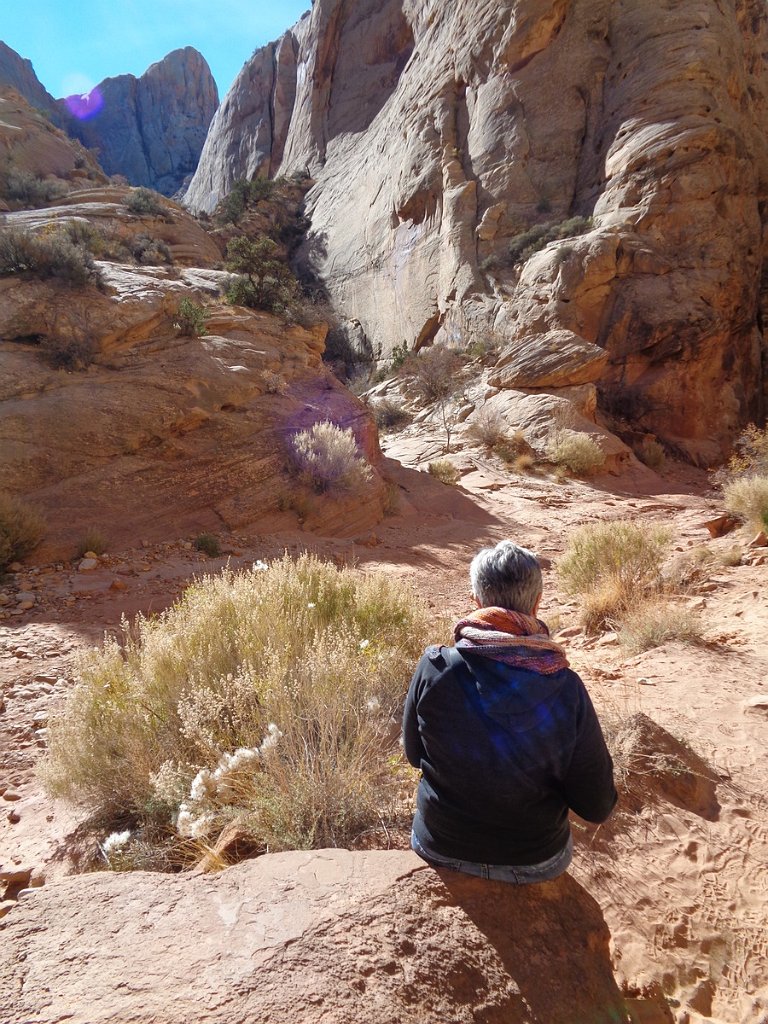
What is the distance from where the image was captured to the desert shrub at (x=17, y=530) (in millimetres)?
6027

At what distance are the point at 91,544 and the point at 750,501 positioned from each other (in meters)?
8.63

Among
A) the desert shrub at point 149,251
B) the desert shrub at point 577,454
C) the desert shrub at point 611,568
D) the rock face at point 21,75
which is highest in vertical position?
the rock face at point 21,75

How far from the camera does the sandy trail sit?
2.18 metres

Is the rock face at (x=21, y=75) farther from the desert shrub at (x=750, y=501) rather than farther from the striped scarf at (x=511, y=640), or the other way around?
the striped scarf at (x=511, y=640)

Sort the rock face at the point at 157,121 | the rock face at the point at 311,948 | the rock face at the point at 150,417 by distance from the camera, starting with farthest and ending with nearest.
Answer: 1. the rock face at the point at 157,121
2. the rock face at the point at 150,417
3. the rock face at the point at 311,948

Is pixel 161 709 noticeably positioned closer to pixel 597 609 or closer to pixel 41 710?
pixel 41 710

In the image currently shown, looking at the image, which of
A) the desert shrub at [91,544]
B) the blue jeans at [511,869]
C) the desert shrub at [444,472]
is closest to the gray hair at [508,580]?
the blue jeans at [511,869]

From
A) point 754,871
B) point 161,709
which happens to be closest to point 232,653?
point 161,709

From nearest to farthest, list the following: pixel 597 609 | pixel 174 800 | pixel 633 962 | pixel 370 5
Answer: pixel 633 962 < pixel 174 800 < pixel 597 609 < pixel 370 5

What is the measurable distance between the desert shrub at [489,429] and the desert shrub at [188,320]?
778 cm

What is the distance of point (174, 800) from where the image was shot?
2441 millimetres

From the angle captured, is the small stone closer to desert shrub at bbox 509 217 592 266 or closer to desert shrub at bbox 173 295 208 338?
desert shrub at bbox 173 295 208 338

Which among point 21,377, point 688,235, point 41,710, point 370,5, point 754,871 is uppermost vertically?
point 370,5

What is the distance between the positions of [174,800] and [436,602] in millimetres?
4369
